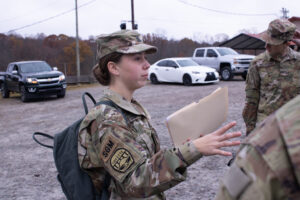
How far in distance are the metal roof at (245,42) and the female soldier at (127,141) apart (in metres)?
22.1

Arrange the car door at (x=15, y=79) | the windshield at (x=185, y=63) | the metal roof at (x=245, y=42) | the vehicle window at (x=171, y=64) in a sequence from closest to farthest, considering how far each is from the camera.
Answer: the car door at (x=15, y=79)
the windshield at (x=185, y=63)
the vehicle window at (x=171, y=64)
the metal roof at (x=245, y=42)

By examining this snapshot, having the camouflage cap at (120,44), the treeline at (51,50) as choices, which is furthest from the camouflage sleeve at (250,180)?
the treeline at (51,50)

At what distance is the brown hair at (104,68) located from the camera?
174 centimetres

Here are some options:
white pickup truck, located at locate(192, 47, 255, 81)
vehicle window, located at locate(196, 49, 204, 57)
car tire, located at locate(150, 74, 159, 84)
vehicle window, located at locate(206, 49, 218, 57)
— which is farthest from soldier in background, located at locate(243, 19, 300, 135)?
vehicle window, located at locate(196, 49, 204, 57)

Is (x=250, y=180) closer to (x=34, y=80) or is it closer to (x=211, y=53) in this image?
(x=34, y=80)

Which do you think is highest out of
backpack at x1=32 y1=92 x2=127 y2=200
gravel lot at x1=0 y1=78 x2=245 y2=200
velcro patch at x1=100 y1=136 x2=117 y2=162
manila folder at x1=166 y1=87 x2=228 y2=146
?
manila folder at x1=166 y1=87 x2=228 y2=146

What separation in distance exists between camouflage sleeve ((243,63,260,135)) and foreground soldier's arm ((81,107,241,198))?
87.1 inches

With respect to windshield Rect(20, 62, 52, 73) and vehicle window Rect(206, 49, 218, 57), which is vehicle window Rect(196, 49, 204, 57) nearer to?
vehicle window Rect(206, 49, 218, 57)

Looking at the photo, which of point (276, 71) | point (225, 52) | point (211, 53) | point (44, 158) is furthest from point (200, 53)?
point (276, 71)

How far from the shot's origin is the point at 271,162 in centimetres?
66

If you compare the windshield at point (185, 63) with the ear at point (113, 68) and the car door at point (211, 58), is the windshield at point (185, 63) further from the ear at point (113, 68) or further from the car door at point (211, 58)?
the ear at point (113, 68)

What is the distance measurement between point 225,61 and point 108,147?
1695 cm

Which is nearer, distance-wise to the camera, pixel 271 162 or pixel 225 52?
pixel 271 162

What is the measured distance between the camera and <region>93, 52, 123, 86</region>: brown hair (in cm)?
174
